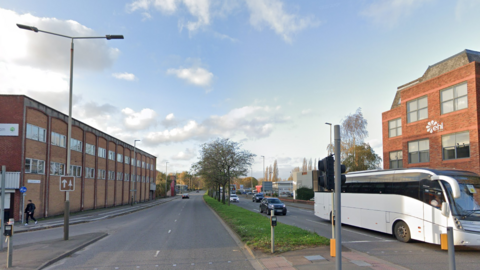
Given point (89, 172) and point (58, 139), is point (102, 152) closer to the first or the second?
point (89, 172)

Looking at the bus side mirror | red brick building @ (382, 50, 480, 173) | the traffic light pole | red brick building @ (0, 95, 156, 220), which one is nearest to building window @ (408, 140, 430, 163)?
red brick building @ (382, 50, 480, 173)

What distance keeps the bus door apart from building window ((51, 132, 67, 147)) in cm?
3078

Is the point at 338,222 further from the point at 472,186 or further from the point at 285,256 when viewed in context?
the point at 472,186

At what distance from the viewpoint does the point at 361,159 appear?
42.1 metres

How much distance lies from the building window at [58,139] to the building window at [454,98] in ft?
108

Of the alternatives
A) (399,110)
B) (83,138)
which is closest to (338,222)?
(399,110)

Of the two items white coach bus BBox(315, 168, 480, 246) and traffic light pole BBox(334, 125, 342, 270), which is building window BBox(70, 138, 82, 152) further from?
traffic light pole BBox(334, 125, 342, 270)

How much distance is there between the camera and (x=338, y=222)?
22.8ft

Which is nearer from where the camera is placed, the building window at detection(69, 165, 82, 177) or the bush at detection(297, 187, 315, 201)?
the building window at detection(69, 165, 82, 177)

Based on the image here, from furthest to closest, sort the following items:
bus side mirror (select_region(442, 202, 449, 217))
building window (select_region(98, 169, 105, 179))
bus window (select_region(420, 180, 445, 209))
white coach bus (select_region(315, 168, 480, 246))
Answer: building window (select_region(98, 169, 105, 179)) < bus window (select_region(420, 180, 445, 209)) < bus side mirror (select_region(442, 202, 449, 217)) < white coach bus (select_region(315, 168, 480, 246))

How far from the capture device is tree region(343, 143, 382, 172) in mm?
41869

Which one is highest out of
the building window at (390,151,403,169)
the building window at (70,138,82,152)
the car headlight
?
the building window at (70,138,82,152)

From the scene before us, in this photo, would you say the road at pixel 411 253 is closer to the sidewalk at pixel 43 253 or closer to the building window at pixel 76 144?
the sidewalk at pixel 43 253

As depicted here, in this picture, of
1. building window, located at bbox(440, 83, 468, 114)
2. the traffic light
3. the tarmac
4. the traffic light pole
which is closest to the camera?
the traffic light pole
